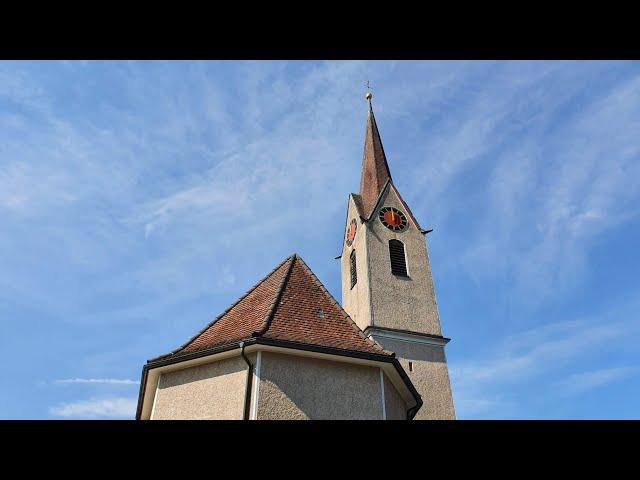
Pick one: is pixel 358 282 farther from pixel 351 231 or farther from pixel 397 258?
pixel 351 231

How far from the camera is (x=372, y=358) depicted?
329 inches

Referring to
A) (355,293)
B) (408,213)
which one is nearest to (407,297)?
(355,293)

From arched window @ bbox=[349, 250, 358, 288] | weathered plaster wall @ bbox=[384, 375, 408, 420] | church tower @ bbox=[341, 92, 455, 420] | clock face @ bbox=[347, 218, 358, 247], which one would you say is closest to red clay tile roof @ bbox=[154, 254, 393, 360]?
weathered plaster wall @ bbox=[384, 375, 408, 420]

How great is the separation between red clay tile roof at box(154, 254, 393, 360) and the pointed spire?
13.0 m

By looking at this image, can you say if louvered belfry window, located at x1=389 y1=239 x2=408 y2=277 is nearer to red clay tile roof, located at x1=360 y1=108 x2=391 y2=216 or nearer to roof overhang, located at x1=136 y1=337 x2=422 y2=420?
red clay tile roof, located at x1=360 y1=108 x2=391 y2=216

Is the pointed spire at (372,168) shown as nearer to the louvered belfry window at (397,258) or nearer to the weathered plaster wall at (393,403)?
the louvered belfry window at (397,258)

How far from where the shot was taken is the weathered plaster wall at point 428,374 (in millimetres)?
16688

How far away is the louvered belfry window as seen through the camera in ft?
67.4

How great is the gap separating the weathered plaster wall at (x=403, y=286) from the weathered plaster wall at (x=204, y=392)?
10663mm

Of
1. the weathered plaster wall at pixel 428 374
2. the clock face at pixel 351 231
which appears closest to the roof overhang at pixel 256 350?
the weathered plaster wall at pixel 428 374
